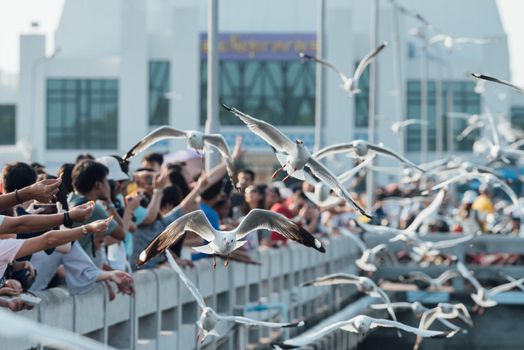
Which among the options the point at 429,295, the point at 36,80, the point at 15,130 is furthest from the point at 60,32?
the point at 429,295

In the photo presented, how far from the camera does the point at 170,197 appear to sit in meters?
14.7

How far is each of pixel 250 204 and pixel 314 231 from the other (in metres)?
3.99

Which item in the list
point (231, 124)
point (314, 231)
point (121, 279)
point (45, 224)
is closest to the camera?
point (45, 224)

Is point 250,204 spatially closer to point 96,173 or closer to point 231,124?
point 96,173

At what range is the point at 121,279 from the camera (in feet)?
37.6

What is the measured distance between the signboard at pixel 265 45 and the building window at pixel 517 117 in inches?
457

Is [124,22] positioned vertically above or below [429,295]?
above

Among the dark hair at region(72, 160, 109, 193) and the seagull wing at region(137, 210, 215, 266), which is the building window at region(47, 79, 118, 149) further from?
the seagull wing at region(137, 210, 215, 266)

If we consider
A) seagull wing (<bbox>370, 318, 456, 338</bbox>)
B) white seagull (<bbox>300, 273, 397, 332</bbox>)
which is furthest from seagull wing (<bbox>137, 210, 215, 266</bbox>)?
white seagull (<bbox>300, 273, 397, 332</bbox>)

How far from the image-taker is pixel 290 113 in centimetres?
8088

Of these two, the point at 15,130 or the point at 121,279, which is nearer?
the point at 121,279

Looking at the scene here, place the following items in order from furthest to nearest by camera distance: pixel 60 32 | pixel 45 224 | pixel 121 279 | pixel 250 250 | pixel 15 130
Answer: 1. pixel 60 32
2. pixel 15 130
3. pixel 250 250
4. pixel 121 279
5. pixel 45 224

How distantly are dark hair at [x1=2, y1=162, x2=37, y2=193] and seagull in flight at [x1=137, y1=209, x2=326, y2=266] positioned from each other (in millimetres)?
811

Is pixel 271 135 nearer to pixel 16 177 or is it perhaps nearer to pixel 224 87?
pixel 16 177
